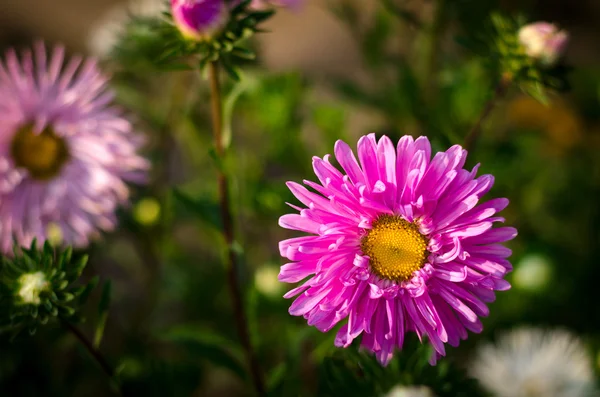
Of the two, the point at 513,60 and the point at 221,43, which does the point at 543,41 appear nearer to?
the point at 513,60

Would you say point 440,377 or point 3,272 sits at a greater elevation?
point 3,272

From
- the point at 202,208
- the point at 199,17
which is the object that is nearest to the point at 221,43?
the point at 199,17

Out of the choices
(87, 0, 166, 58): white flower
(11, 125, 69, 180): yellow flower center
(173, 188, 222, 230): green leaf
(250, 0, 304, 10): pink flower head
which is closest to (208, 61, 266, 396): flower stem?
(173, 188, 222, 230): green leaf

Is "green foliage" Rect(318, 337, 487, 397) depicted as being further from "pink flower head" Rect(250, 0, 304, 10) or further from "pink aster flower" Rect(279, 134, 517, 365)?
"pink flower head" Rect(250, 0, 304, 10)

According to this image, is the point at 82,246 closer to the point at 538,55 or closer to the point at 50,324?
the point at 50,324

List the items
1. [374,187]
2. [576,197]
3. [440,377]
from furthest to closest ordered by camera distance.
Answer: [576,197] < [440,377] < [374,187]

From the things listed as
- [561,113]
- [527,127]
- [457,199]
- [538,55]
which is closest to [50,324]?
[457,199]
